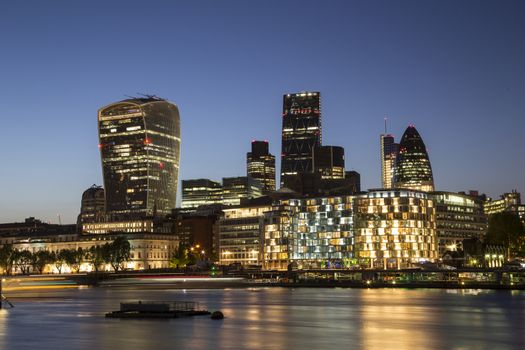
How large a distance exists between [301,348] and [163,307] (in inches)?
1280

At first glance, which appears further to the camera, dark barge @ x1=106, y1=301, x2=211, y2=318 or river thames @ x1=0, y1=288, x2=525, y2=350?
dark barge @ x1=106, y1=301, x2=211, y2=318

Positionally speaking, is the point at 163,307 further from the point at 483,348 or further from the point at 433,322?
the point at 483,348

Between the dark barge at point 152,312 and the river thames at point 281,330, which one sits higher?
the dark barge at point 152,312

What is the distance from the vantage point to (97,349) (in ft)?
178

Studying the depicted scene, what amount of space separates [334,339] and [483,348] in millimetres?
11714

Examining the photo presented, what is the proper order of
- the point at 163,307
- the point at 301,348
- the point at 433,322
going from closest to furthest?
the point at 301,348 < the point at 433,322 < the point at 163,307

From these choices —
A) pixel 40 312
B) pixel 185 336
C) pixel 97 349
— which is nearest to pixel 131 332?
pixel 185 336

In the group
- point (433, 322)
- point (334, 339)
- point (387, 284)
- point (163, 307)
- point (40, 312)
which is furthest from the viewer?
point (387, 284)

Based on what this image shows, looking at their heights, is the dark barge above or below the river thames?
above

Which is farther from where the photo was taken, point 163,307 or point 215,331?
point 163,307

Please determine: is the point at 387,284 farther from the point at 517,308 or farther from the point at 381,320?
the point at 381,320

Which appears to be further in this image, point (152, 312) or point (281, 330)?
point (152, 312)

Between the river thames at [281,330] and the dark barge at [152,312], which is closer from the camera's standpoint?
the river thames at [281,330]

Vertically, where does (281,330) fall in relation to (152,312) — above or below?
below
